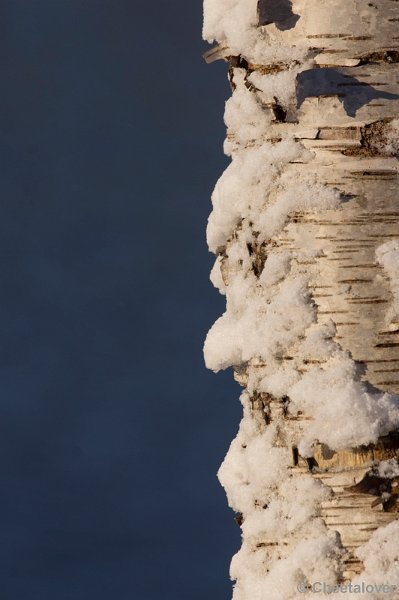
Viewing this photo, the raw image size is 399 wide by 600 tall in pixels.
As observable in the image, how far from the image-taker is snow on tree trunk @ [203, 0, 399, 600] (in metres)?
2.12

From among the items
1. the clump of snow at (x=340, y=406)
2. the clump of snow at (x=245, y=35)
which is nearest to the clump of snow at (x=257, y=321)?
the clump of snow at (x=340, y=406)

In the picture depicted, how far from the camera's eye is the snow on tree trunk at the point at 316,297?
2.12m

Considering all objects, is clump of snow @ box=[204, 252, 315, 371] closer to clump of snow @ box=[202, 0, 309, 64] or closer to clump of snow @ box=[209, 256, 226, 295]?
clump of snow @ box=[209, 256, 226, 295]

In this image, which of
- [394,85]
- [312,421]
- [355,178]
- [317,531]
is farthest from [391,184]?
[317,531]

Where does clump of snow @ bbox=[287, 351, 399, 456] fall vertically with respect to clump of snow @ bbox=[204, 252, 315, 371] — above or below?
below

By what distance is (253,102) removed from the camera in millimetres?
2537

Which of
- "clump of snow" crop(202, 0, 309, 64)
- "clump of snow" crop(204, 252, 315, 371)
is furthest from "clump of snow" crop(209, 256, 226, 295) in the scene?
"clump of snow" crop(202, 0, 309, 64)

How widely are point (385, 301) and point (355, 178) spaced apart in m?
0.41

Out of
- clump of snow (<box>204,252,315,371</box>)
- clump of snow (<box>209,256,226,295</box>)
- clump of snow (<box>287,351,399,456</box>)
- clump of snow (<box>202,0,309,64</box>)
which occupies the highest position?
clump of snow (<box>202,0,309,64</box>)

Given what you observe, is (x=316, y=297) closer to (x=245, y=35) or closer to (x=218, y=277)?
(x=218, y=277)

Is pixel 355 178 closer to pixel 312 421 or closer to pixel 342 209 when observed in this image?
pixel 342 209

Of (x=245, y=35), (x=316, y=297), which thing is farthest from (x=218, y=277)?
(x=245, y=35)

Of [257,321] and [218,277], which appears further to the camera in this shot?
[218,277]

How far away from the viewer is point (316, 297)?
2262mm
